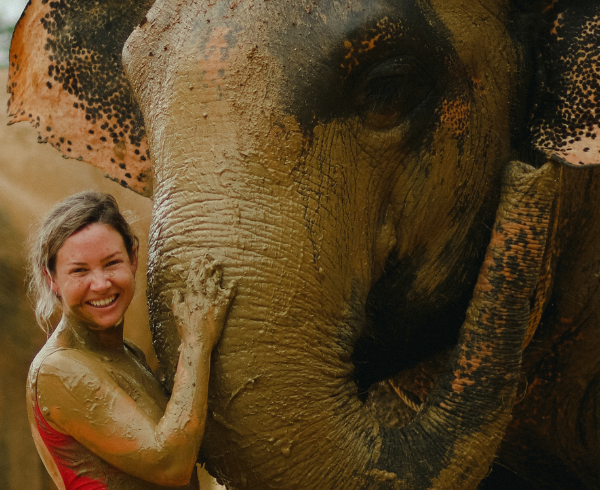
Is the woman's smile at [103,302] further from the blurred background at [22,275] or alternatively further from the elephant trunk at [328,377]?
the blurred background at [22,275]

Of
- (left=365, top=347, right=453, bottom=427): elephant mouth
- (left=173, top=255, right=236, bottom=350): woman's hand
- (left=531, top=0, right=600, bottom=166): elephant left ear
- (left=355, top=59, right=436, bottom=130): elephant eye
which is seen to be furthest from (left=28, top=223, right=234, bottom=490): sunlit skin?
(left=531, top=0, right=600, bottom=166): elephant left ear

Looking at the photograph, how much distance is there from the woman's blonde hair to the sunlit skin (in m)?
0.02

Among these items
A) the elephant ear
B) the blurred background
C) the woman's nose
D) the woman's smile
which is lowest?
the blurred background

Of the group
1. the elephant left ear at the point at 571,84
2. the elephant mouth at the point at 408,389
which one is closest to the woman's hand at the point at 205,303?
the elephant mouth at the point at 408,389

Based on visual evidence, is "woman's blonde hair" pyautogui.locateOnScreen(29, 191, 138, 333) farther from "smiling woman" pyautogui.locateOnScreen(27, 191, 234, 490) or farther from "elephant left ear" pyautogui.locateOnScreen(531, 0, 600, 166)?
"elephant left ear" pyautogui.locateOnScreen(531, 0, 600, 166)

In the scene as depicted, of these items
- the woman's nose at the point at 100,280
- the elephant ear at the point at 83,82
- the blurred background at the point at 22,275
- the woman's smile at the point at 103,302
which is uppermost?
the elephant ear at the point at 83,82

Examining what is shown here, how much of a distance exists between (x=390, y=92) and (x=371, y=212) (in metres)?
0.28

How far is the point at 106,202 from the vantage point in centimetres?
166

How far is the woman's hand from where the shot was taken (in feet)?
4.41

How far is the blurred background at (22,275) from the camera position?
344cm

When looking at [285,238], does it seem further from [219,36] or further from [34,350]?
[34,350]

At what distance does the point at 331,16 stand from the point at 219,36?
25cm

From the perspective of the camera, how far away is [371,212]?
65.5 inches

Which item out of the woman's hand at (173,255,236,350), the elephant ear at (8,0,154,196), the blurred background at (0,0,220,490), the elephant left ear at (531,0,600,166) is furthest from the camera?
the blurred background at (0,0,220,490)
